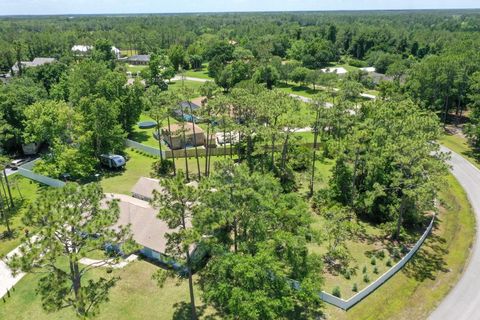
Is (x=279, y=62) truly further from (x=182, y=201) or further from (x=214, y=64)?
(x=182, y=201)

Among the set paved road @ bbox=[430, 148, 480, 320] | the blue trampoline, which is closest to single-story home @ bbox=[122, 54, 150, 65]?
the blue trampoline

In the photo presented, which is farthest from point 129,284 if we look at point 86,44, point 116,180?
point 86,44

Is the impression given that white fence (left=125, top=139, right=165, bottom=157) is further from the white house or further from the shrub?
the white house

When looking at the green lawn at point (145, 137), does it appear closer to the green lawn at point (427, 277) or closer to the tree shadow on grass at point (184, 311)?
the tree shadow on grass at point (184, 311)

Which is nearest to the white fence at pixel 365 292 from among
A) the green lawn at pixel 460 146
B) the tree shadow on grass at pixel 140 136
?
the green lawn at pixel 460 146

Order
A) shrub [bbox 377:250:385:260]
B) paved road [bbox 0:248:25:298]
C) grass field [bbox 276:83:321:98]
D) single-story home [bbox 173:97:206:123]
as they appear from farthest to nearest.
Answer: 1. grass field [bbox 276:83:321:98]
2. single-story home [bbox 173:97:206:123]
3. shrub [bbox 377:250:385:260]
4. paved road [bbox 0:248:25:298]
